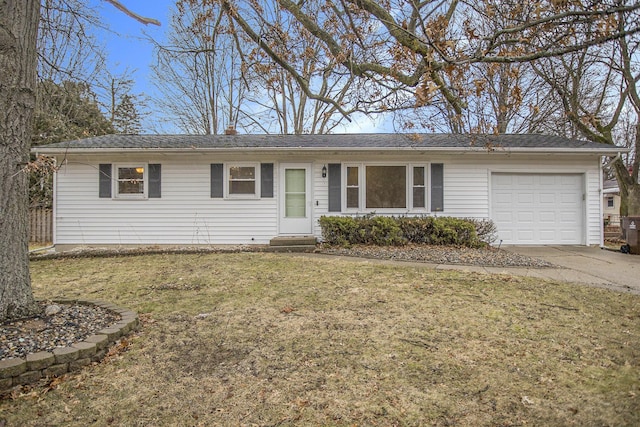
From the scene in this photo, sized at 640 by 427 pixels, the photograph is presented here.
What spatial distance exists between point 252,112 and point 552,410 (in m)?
17.0

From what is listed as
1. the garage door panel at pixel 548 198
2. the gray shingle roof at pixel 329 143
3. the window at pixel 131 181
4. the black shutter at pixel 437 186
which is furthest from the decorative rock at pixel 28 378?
the garage door panel at pixel 548 198

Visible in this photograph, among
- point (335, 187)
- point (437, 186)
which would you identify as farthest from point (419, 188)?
point (335, 187)

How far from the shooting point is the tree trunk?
3.23 meters

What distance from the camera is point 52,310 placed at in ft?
11.4

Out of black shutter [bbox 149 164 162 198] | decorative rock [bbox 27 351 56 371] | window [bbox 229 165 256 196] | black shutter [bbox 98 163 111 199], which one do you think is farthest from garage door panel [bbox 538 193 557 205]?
black shutter [bbox 98 163 111 199]

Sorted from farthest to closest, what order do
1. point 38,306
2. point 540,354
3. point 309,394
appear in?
point 38,306, point 540,354, point 309,394

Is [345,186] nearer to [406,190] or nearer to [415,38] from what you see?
[406,190]

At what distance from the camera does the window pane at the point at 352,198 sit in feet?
32.5

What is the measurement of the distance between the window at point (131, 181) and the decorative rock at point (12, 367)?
788 centimetres

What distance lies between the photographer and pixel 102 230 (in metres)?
9.77

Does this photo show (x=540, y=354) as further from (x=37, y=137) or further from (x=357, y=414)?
(x=37, y=137)

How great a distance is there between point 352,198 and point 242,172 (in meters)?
3.13

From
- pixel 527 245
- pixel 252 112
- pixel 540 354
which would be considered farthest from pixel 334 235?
pixel 252 112

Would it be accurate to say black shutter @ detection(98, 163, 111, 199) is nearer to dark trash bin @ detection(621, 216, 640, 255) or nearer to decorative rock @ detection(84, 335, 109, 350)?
decorative rock @ detection(84, 335, 109, 350)
